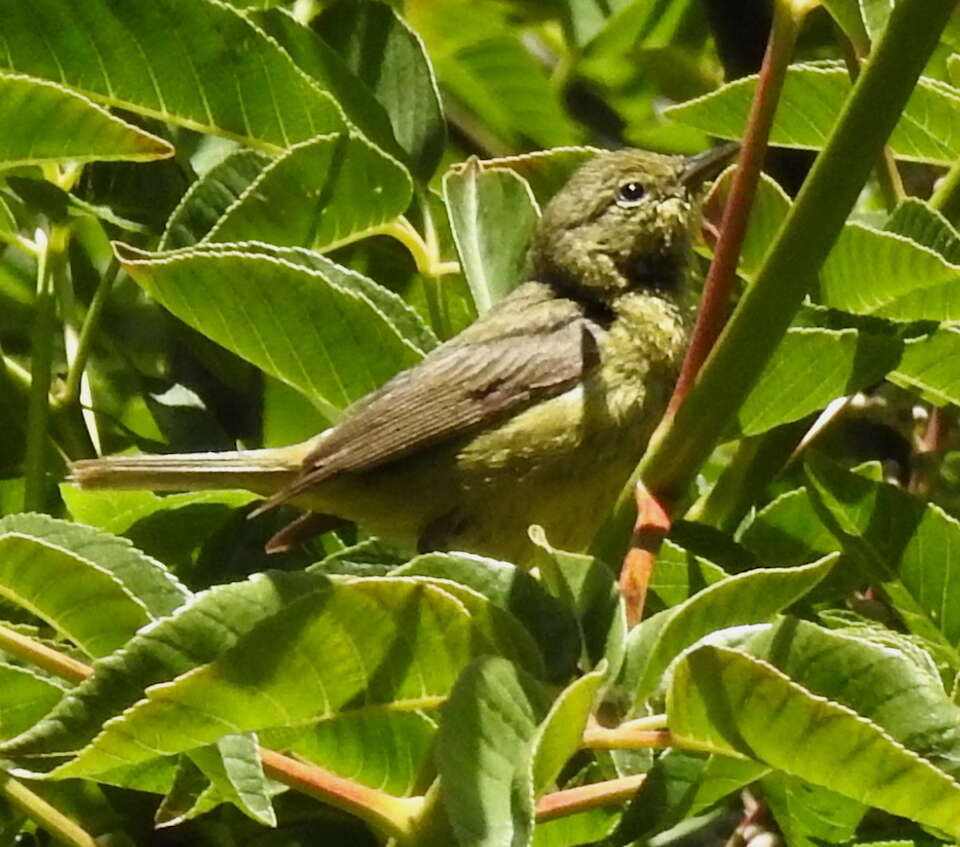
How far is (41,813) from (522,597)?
42 centimetres

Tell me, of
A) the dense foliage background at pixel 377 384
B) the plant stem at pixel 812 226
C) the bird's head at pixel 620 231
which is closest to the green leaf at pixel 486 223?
the dense foliage background at pixel 377 384

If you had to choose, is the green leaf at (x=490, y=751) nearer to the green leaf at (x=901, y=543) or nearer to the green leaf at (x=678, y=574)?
the green leaf at (x=678, y=574)

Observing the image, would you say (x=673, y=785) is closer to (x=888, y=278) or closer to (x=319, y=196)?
(x=888, y=278)

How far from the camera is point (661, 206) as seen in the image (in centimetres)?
294

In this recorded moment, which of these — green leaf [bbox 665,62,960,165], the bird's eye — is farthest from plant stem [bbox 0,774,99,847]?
the bird's eye

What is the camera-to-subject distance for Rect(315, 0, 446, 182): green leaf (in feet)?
7.15

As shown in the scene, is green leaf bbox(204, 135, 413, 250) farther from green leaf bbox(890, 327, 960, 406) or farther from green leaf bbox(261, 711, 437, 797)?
green leaf bbox(261, 711, 437, 797)

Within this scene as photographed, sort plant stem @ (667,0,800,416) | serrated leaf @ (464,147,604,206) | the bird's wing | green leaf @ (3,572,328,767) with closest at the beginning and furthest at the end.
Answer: green leaf @ (3,572,328,767) < plant stem @ (667,0,800,416) < serrated leaf @ (464,147,604,206) < the bird's wing

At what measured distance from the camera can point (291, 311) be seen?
1708 mm

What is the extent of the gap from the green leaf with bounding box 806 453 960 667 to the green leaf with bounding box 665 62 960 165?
378 mm

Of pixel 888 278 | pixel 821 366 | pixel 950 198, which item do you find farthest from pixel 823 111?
pixel 821 366

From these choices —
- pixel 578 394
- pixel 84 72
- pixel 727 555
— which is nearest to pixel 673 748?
pixel 727 555

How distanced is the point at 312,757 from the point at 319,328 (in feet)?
1.75

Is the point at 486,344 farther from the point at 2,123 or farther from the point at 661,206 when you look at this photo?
the point at 2,123
